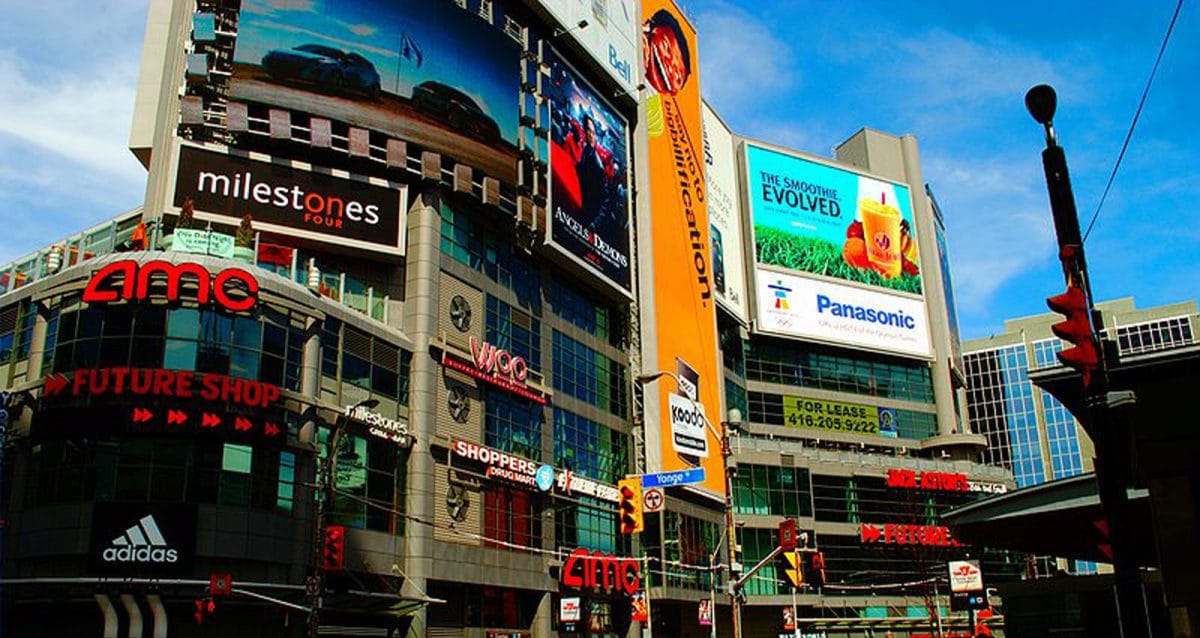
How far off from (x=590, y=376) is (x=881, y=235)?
54.9 m

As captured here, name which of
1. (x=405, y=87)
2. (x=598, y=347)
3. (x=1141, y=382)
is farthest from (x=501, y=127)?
(x=1141, y=382)

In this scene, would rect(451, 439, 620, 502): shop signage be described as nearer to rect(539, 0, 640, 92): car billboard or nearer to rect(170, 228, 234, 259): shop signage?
rect(170, 228, 234, 259): shop signage

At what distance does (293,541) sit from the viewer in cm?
4047

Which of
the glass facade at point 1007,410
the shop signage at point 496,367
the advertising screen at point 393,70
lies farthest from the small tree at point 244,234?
the glass facade at point 1007,410

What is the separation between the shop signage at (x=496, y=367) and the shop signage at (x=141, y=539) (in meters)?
16.8

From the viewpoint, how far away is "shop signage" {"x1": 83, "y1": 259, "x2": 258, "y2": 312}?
3788 cm

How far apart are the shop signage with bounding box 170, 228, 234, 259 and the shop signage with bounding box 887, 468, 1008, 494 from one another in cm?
6946

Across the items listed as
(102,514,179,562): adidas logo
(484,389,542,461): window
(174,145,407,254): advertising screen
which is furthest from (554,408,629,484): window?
(102,514,179,562): adidas logo

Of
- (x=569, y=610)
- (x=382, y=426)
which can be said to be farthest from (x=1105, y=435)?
(x=569, y=610)

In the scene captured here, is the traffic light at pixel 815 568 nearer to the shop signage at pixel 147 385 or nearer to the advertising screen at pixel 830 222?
the shop signage at pixel 147 385

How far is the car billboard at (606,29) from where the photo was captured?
67456 millimetres

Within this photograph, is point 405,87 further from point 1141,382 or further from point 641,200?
point 1141,382

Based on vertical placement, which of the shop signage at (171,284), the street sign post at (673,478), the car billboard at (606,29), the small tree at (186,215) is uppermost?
the car billboard at (606,29)

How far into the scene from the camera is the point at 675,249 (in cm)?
7712
